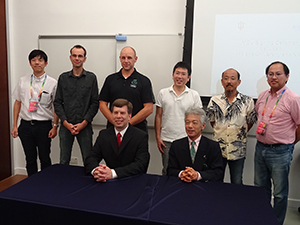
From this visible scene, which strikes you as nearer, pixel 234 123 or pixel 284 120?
pixel 284 120

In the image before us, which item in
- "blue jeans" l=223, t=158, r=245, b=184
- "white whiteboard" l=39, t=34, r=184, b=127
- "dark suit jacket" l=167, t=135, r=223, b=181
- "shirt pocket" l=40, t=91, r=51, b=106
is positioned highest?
"white whiteboard" l=39, t=34, r=184, b=127

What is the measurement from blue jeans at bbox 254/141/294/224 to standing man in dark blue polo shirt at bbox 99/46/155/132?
116 centimetres

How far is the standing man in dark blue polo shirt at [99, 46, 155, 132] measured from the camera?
2491 millimetres

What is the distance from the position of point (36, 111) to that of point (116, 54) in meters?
1.17

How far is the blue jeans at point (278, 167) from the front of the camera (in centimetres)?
216

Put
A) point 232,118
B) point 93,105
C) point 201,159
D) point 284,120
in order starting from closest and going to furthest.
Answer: point 201,159, point 284,120, point 232,118, point 93,105

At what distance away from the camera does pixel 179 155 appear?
1.94m

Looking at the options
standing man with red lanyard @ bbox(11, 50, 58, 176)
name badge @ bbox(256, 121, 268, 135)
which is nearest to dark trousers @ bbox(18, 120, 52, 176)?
standing man with red lanyard @ bbox(11, 50, 58, 176)

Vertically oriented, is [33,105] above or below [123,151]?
above

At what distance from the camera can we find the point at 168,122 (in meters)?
2.56

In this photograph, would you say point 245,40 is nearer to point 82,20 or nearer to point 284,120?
point 284,120

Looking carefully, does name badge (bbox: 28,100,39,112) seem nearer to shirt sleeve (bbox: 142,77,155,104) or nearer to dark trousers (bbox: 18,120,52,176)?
dark trousers (bbox: 18,120,52,176)

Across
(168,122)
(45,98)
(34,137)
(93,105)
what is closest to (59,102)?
(45,98)

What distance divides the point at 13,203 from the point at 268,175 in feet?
6.87
